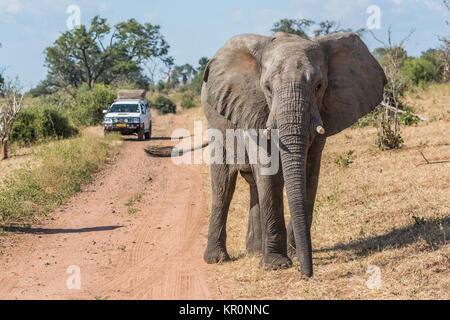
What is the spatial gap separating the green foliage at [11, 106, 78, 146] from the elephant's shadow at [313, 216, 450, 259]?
1569cm

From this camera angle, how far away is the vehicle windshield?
2335 cm

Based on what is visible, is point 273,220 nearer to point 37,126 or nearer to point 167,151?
point 167,151

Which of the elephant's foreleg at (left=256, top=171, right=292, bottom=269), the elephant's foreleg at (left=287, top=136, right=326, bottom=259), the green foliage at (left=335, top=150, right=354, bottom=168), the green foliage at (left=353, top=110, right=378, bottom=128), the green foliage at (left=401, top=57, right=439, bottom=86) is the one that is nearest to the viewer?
the elephant's foreleg at (left=256, top=171, right=292, bottom=269)

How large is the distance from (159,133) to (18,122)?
24.6 ft

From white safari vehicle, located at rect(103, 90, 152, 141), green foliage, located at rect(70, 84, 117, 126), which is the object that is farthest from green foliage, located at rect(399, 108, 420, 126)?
green foliage, located at rect(70, 84, 117, 126)

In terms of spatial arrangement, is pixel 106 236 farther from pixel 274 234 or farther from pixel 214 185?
pixel 274 234

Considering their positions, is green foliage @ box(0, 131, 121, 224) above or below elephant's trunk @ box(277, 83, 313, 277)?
below

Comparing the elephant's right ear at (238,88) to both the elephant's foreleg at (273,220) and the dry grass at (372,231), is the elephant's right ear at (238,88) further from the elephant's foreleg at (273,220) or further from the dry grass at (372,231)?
the dry grass at (372,231)

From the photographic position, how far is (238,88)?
246 inches

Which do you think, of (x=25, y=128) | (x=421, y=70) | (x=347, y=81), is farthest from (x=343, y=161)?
(x=421, y=70)

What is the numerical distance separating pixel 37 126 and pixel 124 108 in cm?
358

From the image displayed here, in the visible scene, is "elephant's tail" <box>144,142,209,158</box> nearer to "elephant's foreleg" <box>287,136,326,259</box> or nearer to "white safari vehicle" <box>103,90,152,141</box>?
"white safari vehicle" <box>103,90,152,141</box>

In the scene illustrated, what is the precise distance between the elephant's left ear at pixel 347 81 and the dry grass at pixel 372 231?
1.54 meters
